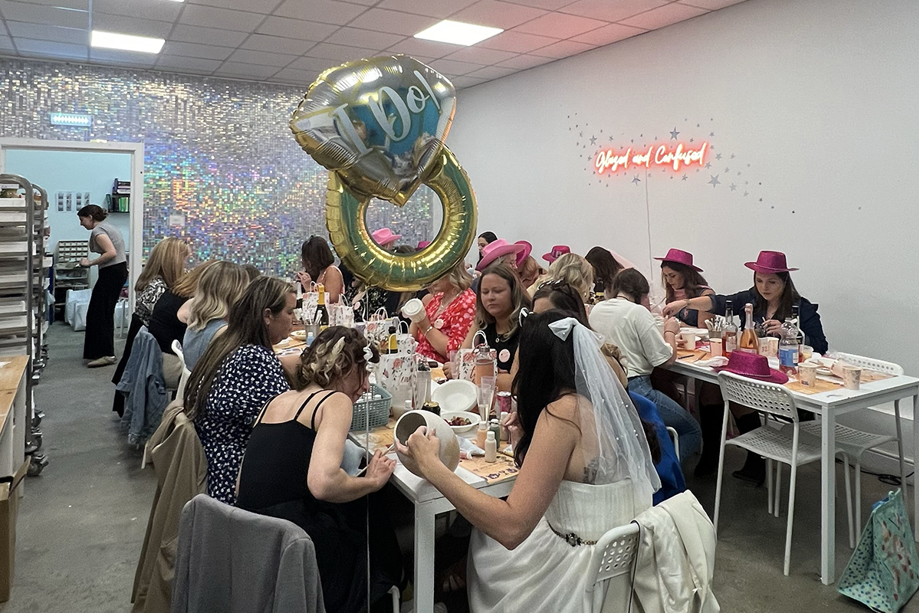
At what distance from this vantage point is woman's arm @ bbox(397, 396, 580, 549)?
5.37 ft

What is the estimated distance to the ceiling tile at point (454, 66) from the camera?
6.69 metres

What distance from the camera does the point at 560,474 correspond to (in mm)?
1673

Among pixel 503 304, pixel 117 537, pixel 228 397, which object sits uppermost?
pixel 503 304

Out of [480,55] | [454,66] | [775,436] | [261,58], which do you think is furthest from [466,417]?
[261,58]

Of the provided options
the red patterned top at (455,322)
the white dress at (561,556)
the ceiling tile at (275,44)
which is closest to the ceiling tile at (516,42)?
the ceiling tile at (275,44)

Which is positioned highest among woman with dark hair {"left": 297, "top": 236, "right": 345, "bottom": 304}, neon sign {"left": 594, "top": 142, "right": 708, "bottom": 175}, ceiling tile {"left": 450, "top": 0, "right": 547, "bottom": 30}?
ceiling tile {"left": 450, "top": 0, "right": 547, "bottom": 30}

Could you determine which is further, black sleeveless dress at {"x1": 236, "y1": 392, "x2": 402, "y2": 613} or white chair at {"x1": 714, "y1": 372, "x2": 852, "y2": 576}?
white chair at {"x1": 714, "y1": 372, "x2": 852, "y2": 576}

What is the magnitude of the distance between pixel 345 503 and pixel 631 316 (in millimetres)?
2033

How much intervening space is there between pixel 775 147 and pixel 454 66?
11.4ft

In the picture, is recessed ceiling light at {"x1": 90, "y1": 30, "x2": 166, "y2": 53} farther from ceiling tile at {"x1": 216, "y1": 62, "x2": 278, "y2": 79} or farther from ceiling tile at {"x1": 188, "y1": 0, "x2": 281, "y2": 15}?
ceiling tile at {"x1": 188, "y1": 0, "x2": 281, "y2": 15}

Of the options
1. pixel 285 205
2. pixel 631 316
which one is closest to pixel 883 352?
pixel 631 316

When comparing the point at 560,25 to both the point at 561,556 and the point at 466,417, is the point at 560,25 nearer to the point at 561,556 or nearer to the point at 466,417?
the point at 466,417

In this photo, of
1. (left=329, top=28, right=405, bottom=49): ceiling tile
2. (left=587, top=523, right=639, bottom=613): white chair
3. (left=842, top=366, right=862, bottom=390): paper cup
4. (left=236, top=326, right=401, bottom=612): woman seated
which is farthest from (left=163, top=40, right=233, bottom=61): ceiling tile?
(left=587, top=523, right=639, bottom=613): white chair

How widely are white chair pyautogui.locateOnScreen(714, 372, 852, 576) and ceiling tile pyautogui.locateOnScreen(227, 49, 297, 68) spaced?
5269mm
